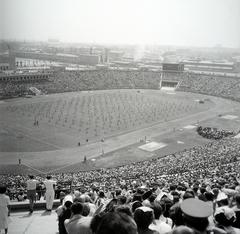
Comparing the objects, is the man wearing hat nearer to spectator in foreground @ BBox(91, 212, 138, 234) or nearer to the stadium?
spectator in foreground @ BBox(91, 212, 138, 234)

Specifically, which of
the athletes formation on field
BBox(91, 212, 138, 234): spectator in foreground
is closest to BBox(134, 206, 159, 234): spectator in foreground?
BBox(91, 212, 138, 234): spectator in foreground

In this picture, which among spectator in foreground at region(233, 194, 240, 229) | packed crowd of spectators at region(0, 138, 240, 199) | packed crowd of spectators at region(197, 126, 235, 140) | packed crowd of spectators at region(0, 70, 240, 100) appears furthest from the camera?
packed crowd of spectators at region(0, 70, 240, 100)

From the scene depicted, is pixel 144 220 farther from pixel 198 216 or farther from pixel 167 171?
pixel 167 171

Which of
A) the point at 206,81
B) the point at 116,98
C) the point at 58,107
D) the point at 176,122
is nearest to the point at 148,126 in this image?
the point at 176,122

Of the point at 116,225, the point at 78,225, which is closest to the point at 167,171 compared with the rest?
the point at 78,225

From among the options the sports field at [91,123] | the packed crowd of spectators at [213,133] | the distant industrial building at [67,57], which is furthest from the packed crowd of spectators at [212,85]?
the distant industrial building at [67,57]

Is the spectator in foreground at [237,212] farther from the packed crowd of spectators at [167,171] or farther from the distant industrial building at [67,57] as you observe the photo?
the distant industrial building at [67,57]
